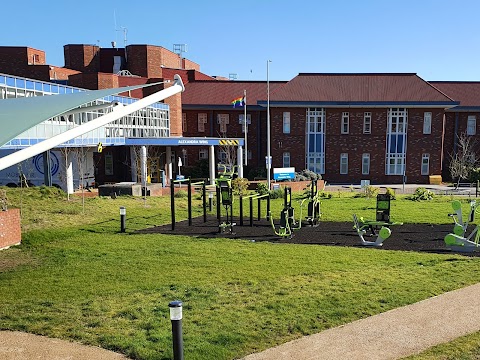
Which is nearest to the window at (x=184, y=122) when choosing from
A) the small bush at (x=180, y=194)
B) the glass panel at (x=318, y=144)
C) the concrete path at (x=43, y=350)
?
the glass panel at (x=318, y=144)

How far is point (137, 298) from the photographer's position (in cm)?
843

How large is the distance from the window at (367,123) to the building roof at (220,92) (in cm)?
1021

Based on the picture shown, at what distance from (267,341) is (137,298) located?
3.00m

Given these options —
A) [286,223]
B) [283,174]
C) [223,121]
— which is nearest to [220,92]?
[223,121]

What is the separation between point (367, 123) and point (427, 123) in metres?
5.24

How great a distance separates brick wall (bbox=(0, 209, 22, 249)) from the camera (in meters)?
12.5

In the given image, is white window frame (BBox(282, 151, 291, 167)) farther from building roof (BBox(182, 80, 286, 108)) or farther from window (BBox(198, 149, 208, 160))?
window (BBox(198, 149, 208, 160))

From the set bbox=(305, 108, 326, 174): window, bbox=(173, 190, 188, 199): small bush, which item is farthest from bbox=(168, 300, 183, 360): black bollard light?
bbox=(305, 108, 326, 174): window

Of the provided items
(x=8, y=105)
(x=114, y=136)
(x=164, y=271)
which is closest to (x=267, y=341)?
(x=164, y=271)

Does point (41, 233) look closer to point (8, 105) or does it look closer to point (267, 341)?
point (8, 105)

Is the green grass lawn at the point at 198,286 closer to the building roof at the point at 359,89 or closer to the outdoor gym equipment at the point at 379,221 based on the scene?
the outdoor gym equipment at the point at 379,221

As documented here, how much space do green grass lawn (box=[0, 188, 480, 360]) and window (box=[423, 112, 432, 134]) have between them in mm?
29644

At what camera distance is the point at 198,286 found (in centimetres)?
915

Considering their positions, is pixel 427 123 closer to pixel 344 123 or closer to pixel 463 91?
pixel 344 123
